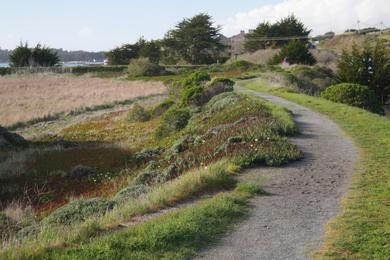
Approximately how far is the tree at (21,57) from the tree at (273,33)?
33.7 metres

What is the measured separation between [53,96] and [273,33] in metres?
53.2

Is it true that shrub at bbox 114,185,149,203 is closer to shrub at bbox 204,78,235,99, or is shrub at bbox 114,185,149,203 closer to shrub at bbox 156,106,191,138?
shrub at bbox 156,106,191,138

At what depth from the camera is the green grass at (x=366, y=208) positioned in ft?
19.6

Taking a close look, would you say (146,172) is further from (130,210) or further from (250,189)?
(130,210)

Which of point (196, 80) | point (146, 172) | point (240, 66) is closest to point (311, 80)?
point (196, 80)

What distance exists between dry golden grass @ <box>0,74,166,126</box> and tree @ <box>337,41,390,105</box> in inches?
570

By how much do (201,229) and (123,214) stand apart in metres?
1.40

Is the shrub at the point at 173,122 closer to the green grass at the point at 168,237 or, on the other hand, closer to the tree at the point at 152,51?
the green grass at the point at 168,237

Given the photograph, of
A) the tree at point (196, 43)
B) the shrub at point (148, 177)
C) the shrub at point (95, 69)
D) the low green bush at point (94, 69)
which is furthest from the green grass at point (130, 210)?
the tree at point (196, 43)

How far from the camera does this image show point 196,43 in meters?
80.8

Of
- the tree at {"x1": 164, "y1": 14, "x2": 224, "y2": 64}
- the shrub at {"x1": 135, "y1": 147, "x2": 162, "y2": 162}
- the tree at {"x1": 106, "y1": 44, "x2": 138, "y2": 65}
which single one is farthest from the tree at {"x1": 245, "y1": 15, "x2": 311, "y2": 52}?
the shrub at {"x1": 135, "y1": 147, "x2": 162, "y2": 162}

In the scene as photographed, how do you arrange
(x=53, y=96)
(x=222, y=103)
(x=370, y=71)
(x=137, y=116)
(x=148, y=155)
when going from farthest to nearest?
(x=53, y=96) → (x=370, y=71) → (x=137, y=116) → (x=222, y=103) → (x=148, y=155)

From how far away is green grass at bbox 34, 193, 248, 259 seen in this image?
564 centimetres

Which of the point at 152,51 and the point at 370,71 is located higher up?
the point at 152,51
